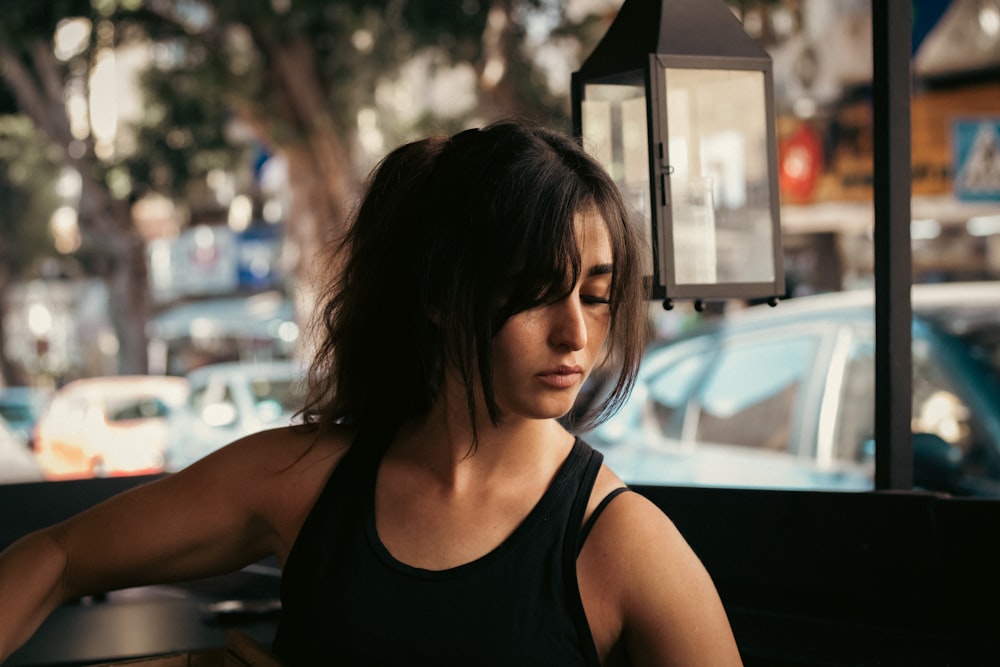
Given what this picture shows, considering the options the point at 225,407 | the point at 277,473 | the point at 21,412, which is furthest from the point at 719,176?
the point at 21,412

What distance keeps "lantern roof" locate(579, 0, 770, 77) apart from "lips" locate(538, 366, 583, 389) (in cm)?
76

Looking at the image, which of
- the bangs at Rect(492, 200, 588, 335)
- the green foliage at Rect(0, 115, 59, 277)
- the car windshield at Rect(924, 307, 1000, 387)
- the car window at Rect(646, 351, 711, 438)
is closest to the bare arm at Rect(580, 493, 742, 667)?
Answer: the bangs at Rect(492, 200, 588, 335)

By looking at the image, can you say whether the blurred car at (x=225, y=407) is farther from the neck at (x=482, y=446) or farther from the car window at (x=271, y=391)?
the neck at (x=482, y=446)

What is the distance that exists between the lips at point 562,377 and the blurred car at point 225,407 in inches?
Answer: 377

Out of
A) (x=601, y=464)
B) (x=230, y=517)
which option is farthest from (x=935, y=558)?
(x=230, y=517)

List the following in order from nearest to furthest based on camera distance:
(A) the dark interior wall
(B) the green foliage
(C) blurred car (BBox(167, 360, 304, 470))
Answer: (A) the dark interior wall, (C) blurred car (BBox(167, 360, 304, 470)), (B) the green foliage

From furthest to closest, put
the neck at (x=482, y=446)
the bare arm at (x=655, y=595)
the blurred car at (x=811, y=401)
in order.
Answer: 1. the blurred car at (x=811, y=401)
2. the neck at (x=482, y=446)
3. the bare arm at (x=655, y=595)

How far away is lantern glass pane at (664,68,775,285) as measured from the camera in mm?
2062

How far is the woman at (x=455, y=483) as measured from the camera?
56.5 inches

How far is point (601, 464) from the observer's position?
157cm

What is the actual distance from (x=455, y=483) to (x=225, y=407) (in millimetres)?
10102

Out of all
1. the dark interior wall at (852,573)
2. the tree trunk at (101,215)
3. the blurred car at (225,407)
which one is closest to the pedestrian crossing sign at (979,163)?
the blurred car at (225,407)

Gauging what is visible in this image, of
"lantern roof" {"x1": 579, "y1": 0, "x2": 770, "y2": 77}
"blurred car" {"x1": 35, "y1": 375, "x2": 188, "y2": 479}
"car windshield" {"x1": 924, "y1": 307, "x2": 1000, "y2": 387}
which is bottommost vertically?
"blurred car" {"x1": 35, "y1": 375, "x2": 188, "y2": 479}

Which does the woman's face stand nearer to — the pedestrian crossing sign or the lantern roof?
the lantern roof
